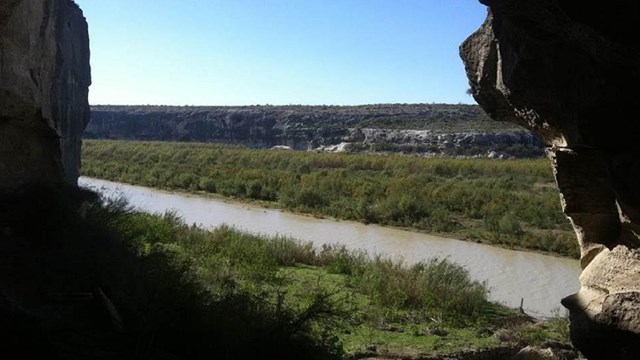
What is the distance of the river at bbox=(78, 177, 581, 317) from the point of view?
46.0ft

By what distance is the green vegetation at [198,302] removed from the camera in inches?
228

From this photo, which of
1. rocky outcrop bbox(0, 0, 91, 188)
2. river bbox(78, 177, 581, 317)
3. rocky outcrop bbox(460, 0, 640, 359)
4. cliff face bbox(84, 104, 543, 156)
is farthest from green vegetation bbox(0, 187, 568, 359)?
cliff face bbox(84, 104, 543, 156)

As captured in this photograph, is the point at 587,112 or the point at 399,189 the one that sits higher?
the point at 587,112

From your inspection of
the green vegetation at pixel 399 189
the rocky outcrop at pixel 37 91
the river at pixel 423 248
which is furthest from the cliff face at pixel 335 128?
the rocky outcrop at pixel 37 91

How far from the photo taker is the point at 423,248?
19.2 meters

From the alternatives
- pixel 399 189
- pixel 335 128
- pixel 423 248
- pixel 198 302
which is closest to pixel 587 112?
pixel 198 302

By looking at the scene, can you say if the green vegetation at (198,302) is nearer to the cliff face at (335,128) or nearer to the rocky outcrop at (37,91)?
the rocky outcrop at (37,91)

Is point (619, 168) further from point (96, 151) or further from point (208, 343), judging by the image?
point (96, 151)

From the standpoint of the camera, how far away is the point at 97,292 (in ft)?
21.0

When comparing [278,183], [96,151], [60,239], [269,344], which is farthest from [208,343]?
[96,151]

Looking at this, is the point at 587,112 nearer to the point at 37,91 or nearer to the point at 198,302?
the point at 198,302

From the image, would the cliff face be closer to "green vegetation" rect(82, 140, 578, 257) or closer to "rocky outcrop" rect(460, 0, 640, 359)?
"green vegetation" rect(82, 140, 578, 257)

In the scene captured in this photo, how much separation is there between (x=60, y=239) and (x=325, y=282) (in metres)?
5.41

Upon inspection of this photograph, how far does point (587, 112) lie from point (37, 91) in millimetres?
6664
